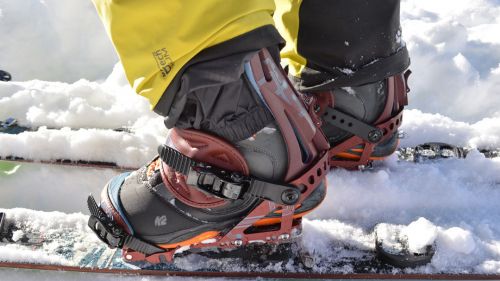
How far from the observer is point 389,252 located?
1.80 metres

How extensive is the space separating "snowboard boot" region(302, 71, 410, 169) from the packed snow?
0.13 m

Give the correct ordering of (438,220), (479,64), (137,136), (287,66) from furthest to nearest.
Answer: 1. (479,64)
2. (137,136)
3. (287,66)
4. (438,220)

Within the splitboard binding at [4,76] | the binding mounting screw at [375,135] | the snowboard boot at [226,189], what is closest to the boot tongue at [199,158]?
the snowboard boot at [226,189]

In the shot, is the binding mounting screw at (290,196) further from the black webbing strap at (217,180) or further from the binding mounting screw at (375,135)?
the binding mounting screw at (375,135)

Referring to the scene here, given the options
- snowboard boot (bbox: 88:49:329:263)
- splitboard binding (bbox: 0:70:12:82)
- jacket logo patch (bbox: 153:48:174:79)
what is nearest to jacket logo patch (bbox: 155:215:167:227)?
snowboard boot (bbox: 88:49:329:263)

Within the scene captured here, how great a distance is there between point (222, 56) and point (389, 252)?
845 mm

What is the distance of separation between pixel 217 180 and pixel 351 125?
2.48ft

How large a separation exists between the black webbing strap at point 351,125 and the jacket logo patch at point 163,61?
87 cm

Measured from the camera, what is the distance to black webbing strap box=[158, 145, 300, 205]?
1581mm

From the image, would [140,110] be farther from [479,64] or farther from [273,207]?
[479,64]

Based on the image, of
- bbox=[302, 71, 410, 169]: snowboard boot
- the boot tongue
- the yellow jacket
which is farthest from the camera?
bbox=[302, 71, 410, 169]: snowboard boot

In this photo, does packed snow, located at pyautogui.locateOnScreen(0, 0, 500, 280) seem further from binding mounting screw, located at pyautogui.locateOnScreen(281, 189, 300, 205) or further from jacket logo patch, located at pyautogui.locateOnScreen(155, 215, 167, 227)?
binding mounting screw, located at pyautogui.locateOnScreen(281, 189, 300, 205)

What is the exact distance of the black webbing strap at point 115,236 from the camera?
171 centimetres

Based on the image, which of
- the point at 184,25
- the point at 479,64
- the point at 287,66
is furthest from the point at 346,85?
the point at 479,64
